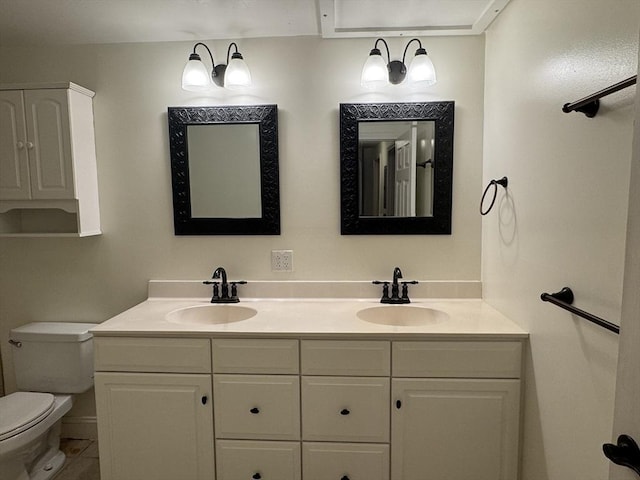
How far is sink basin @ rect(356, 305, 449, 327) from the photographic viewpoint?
6.03 ft

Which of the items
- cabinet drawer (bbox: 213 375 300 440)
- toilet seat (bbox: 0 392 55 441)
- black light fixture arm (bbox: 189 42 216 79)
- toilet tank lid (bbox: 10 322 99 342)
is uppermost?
black light fixture arm (bbox: 189 42 216 79)

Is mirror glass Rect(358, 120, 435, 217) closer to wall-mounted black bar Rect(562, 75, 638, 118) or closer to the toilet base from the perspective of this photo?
wall-mounted black bar Rect(562, 75, 638, 118)

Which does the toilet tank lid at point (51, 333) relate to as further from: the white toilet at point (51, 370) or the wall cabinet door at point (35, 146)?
the wall cabinet door at point (35, 146)

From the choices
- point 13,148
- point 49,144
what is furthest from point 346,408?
point 13,148

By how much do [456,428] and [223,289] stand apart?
49.8 inches

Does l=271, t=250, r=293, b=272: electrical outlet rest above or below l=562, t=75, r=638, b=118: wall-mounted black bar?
below

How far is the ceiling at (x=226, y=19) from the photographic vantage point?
1.59m

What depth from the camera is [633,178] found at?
26.2 inches

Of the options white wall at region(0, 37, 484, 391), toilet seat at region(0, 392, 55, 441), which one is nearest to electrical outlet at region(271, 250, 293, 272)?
white wall at region(0, 37, 484, 391)

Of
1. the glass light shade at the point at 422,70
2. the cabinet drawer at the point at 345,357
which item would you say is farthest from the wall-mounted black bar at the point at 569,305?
the glass light shade at the point at 422,70

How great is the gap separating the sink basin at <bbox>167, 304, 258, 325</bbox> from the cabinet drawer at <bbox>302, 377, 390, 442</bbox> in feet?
1.82

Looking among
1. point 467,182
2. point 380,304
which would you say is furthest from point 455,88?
point 380,304

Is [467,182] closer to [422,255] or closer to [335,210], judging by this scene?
[422,255]

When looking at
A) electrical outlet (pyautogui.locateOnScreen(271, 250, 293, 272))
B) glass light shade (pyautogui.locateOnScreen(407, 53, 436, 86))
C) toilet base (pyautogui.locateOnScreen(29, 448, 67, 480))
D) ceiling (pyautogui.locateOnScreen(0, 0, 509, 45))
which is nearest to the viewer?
ceiling (pyautogui.locateOnScreen(0, 0, 509, 45))
